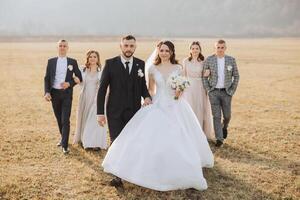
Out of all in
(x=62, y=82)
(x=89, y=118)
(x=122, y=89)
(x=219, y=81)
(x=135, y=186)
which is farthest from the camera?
(x=219, y=81)

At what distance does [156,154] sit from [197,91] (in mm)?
4479

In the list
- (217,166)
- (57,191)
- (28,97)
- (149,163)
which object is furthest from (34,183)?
(28,97)

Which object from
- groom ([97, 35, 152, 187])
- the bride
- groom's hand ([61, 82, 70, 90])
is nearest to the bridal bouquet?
the bride

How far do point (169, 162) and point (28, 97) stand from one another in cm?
1478

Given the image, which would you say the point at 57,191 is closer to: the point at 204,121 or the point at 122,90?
the point at 122,90

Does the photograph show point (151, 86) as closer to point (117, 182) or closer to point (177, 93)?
point (177, 93)

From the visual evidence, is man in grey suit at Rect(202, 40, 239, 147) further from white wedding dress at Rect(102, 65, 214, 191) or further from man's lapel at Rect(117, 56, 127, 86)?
man's lapel at Rect(117, 56, 127, 86)

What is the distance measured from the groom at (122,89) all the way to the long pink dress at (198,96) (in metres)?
3.67

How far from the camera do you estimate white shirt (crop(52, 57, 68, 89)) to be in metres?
10.6

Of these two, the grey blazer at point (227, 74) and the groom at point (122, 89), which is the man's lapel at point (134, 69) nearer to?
the groom at point (122, 89)

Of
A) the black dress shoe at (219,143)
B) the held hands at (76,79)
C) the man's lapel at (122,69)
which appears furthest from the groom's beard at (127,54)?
the black dress shoe at (219,143)

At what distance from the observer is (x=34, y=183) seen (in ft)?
27.8

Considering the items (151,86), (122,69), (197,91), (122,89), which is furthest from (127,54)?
(197,91)

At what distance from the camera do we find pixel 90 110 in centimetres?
1127
